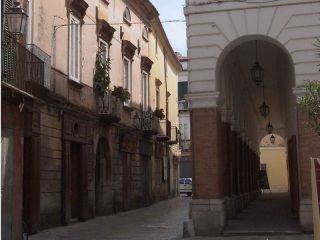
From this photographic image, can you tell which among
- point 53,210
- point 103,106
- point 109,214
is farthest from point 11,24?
point 109,214

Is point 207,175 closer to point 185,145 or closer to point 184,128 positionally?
point 185,145

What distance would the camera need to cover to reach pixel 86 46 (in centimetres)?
1986

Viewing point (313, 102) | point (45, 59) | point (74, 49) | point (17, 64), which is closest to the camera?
point (313, 102)

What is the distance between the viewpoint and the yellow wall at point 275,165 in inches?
2026

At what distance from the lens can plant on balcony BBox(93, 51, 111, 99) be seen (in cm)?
2061

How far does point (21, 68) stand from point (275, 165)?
4152 cm

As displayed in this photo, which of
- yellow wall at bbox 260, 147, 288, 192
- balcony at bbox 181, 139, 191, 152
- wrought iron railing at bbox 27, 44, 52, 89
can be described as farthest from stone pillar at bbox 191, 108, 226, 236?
yellow wall at bbox 260, 147, 288, 192

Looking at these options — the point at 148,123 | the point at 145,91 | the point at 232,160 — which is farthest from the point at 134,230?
the point at 145,91

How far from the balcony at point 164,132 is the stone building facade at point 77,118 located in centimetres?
25

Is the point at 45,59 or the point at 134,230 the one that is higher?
the point at 45,59

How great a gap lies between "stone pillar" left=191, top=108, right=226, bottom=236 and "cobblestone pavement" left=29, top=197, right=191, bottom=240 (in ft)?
2.69

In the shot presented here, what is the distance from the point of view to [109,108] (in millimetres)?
21453

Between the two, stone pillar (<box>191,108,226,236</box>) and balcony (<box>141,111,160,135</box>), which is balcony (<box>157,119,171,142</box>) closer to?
balcony (<box>141,111,160,135</box>)

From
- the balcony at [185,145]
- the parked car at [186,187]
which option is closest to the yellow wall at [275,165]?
the balcony at [185,145]
